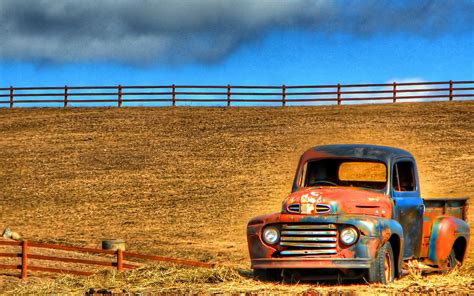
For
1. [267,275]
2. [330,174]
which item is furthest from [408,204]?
[267,275]

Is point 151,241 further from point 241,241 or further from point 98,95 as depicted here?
point 98,95

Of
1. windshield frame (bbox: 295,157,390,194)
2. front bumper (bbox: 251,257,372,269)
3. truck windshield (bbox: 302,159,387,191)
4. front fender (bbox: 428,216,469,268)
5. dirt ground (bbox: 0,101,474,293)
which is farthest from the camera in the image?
dirt ground (bbox: 0,101,474,293)

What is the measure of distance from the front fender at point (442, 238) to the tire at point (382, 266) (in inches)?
71.3

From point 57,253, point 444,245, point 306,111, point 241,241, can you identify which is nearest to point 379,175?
point 444,245

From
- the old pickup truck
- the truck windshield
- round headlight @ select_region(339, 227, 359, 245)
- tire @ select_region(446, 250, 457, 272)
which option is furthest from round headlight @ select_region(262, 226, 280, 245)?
tire @ select_region(446, 250, 457, 272)

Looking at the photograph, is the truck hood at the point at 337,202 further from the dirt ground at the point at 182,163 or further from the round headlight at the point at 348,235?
the dirt ground at the point at 182,163

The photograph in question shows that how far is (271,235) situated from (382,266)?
1.37 metres

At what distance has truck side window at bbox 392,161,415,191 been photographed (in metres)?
12.4

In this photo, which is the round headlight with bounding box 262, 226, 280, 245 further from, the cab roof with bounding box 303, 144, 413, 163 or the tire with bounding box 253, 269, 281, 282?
the cab roof with bounding box 303, 144, 413, 163

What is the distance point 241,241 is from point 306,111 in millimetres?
17511

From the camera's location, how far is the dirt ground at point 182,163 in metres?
29.9

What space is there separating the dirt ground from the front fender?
34.4 ft

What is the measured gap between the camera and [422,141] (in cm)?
3769

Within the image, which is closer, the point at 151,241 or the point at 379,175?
the point at 379,175
